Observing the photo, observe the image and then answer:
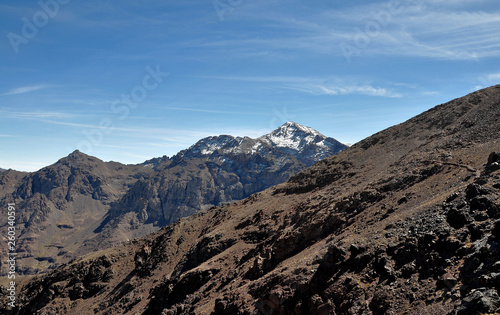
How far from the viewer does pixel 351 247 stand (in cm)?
2955

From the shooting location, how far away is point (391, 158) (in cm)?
6812

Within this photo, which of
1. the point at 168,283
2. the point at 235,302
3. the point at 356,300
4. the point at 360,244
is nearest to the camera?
the point at 356,300

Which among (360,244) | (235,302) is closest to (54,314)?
(235,302)

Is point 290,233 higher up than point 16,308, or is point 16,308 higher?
point 290,233

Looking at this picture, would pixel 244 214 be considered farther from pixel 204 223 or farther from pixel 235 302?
pixel 235 302

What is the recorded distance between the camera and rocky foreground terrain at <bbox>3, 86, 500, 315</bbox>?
2306 centimetres

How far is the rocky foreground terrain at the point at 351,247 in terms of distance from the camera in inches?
908

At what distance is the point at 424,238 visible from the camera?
2602 centimetres

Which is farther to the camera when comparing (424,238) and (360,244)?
(360,244)

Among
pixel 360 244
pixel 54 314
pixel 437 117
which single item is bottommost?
pixel 54 314

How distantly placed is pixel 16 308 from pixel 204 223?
56596 millimetres

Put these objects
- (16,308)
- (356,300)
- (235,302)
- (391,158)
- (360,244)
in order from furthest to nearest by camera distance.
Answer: (16,308) < (391,158) < (235,302) < (360,244) < (356,300)

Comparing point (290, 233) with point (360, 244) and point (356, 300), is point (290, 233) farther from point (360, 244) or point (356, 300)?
point (356, 300)

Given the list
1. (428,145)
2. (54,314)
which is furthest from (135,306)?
(428,145)
